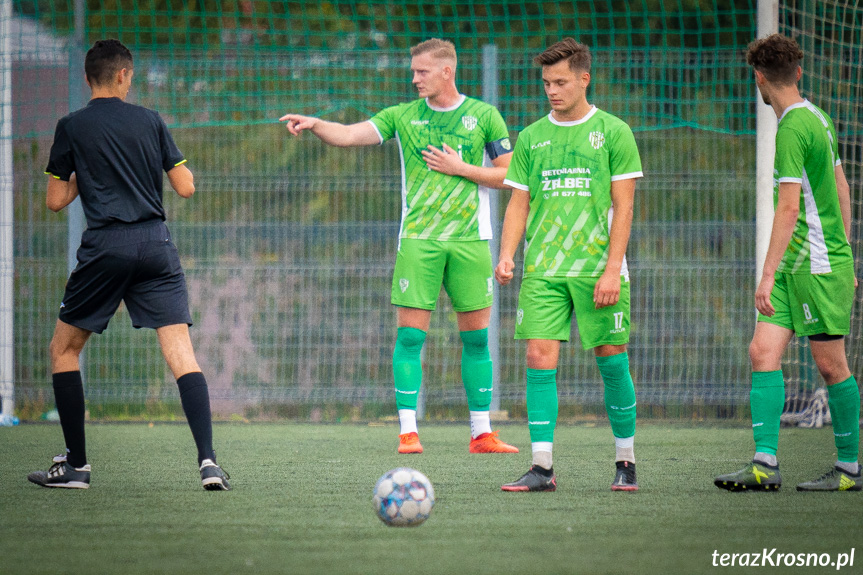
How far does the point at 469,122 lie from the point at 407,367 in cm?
142

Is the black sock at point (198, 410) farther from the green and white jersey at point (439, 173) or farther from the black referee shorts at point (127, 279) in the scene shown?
the green and white jersey at point (439, 173)

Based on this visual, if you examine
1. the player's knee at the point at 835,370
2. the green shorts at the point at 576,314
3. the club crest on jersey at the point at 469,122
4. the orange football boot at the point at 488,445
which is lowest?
the orange football boot at the point at 488,445

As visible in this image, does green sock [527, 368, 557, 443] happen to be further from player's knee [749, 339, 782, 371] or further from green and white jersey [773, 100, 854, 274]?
green and white jersey [773, 100, 854, 274]

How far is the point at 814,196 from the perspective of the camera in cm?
489

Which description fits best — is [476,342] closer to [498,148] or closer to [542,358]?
[498,148]

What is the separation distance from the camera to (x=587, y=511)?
14.2 feet

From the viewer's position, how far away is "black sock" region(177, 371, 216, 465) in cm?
489

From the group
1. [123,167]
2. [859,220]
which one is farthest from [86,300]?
[859,220]

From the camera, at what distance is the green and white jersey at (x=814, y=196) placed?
4781 millimetres

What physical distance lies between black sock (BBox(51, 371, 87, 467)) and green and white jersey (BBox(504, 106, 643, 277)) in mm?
2029

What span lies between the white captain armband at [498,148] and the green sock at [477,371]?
100cm

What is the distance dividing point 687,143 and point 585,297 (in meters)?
4.15

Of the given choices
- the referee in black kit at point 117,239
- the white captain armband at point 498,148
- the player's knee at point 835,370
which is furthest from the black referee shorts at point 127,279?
the player's knee at point 835,370

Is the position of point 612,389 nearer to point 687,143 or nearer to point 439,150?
point 439,150
